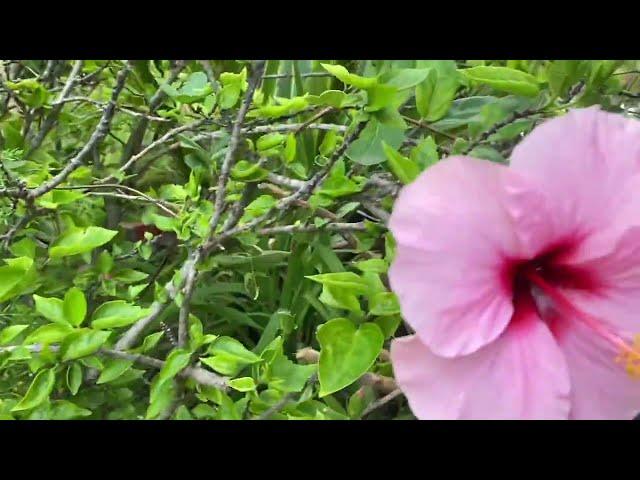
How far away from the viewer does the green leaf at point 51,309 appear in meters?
0.73

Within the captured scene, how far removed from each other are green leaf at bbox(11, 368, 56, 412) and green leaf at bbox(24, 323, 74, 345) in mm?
34

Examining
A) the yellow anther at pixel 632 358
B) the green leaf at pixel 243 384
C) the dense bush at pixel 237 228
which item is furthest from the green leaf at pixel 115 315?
the yellow anther at pixel 632 358

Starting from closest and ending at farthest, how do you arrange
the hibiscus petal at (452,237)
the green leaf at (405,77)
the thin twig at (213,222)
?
the hibiscus petal at (452,237) → the green leaf at (405,77) → the thin twig at (213,222)

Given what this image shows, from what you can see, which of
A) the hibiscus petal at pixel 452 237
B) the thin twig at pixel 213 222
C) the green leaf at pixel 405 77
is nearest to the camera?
the hibiscus petal at pixel 452 237

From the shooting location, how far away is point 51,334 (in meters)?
0.71

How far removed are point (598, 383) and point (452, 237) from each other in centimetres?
21

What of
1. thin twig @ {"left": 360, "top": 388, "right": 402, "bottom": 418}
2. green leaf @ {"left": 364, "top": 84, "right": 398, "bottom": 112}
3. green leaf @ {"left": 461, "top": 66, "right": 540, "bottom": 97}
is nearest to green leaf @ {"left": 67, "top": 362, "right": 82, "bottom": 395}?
thin twig @ {"left": 360, "top": 388, "right": 402, "bottom": 418}

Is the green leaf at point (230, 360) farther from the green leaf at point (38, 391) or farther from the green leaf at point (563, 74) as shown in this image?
the green leaf at point (563, 74)

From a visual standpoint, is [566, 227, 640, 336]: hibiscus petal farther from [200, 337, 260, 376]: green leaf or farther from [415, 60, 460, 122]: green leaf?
[200, 337, 260, 376]: green leaf

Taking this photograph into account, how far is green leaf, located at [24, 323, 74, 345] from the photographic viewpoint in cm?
71

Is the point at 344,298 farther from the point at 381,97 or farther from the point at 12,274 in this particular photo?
the point at 12,274

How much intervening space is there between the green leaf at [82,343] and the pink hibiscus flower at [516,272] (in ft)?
1.08
